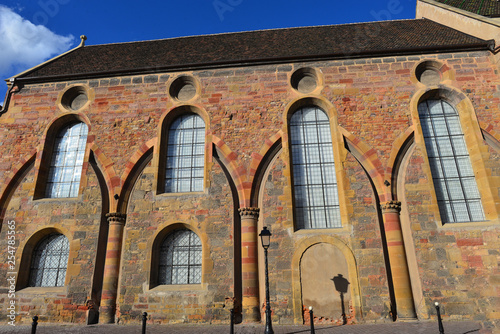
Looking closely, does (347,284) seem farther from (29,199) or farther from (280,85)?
(29,199)

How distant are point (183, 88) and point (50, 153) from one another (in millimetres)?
5624

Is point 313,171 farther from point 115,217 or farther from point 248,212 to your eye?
point 115,217

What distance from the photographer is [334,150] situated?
11109mm

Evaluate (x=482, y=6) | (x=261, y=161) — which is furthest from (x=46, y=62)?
(x=482, y=6)

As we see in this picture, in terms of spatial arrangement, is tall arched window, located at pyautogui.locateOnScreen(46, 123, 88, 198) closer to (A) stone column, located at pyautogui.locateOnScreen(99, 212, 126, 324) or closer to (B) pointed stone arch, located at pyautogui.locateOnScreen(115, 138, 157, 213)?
(B) pointed stone arch, located at pyautogui.locateOnScreen(115, 138, 157, 213)

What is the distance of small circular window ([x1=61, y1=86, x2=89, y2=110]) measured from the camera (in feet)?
41.6

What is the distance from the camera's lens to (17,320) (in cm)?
984

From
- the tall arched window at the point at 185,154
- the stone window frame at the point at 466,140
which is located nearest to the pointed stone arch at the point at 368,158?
the stone window frame at the point at 466,140

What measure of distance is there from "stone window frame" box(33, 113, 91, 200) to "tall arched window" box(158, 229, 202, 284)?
12.5ft

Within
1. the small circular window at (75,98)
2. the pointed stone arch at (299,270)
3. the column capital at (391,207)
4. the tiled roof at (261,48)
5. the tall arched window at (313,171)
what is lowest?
the pointed stone arch at (299,270)

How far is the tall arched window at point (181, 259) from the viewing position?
1009 centimetres

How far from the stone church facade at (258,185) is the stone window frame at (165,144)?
2.4 inches

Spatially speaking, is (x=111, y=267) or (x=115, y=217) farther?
(x=115, y=217)

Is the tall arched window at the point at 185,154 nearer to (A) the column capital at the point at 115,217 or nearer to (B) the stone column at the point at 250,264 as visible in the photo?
(A) the column capital at the point at 115,217
